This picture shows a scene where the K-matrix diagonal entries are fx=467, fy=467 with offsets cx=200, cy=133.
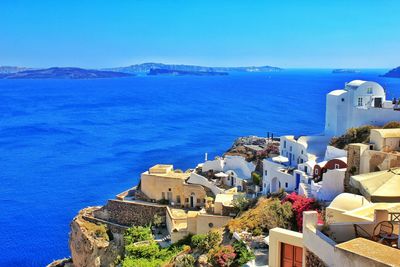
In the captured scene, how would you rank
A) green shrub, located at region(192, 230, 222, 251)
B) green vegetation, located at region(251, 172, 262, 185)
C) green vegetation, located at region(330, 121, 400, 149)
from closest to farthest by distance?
green shrub, located at region(192, 230, 222, 251), green vegetation, located at region(330, 121, 400, 149), green vegetation, located at region(251, 172, 262, 185)

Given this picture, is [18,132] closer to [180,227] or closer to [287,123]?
[287,123]

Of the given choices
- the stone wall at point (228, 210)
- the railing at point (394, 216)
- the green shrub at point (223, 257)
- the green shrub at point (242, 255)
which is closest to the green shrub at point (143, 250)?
the stone wall at point (228, 210)

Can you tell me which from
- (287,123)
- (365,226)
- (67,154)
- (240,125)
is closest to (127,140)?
(67,154)

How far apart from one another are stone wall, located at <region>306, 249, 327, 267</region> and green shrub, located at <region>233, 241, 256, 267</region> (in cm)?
646

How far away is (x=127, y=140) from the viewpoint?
84000 millimetres

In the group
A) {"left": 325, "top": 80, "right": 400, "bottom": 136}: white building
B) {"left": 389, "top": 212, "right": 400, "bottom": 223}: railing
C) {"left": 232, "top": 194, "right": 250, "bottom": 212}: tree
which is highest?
{"left": 325, "top": 80, "right": 400, "bottom": 136}: white building

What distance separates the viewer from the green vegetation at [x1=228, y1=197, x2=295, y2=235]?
20.1 meters

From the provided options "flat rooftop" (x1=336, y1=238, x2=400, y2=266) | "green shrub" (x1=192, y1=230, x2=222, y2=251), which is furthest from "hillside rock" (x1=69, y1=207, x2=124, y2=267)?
"flat rooftop" (x1=336, y1=238, x2=400, y2=266)

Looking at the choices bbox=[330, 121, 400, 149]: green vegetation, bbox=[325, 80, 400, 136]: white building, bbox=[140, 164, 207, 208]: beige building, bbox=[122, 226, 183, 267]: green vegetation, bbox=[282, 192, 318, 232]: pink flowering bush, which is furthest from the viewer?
bbox=[140, 164, 207, 208]: beige building

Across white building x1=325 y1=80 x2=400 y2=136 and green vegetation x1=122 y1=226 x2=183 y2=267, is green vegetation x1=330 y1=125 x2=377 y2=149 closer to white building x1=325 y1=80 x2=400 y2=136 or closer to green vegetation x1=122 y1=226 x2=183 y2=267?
white building x1=325 y1=80 x2=400 y2=136

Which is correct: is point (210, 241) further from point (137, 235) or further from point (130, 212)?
point (130, 212)

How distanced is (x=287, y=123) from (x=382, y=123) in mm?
59481

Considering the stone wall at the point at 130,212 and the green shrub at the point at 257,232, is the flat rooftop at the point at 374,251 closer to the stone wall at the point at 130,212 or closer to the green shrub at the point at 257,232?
the green shrub at the point at 257,232

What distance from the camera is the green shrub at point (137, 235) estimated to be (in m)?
29.1
